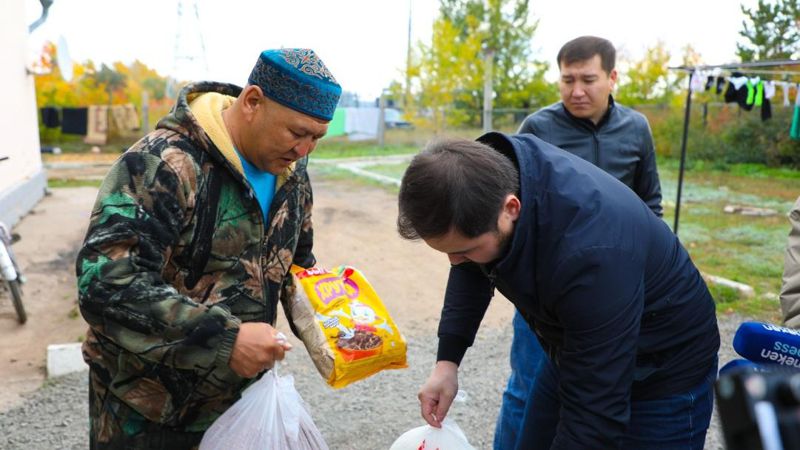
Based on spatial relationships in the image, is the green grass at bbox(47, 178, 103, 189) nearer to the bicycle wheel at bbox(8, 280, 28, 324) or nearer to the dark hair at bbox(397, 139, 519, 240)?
the bicycle wheel at bbox(8, 280, 28, 324)

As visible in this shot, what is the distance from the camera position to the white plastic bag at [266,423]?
1.96m

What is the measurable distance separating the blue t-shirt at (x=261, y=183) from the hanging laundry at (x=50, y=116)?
74.0 feet

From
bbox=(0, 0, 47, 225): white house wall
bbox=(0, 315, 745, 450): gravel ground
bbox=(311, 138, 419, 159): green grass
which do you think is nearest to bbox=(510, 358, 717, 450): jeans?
bbox=(0, 315, 745, 450): gravel ground

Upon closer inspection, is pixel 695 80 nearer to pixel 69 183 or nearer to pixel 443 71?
pixel 69 183

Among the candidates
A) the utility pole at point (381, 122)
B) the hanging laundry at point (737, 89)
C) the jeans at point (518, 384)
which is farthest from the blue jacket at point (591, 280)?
the utility pole at point (381, 122)

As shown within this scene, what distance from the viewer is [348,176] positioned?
1555 cm

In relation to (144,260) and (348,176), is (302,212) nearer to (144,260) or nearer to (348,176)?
(144,260)

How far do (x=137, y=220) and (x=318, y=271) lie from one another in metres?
0.71

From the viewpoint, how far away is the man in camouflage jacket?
1.63m

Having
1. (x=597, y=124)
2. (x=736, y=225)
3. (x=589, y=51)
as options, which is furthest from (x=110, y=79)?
(x=597, y=124)

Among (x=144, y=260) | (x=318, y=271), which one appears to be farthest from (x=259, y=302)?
(x=144, y=260)

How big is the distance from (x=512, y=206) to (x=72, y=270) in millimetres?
6407

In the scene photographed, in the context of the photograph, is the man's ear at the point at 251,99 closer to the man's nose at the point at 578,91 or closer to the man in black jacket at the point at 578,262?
the man in black jacket at the point at 578,262

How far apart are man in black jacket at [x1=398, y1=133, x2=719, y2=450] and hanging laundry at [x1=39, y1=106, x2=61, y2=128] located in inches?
913
